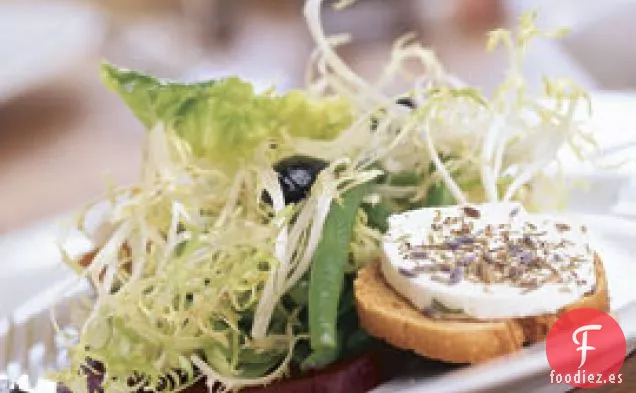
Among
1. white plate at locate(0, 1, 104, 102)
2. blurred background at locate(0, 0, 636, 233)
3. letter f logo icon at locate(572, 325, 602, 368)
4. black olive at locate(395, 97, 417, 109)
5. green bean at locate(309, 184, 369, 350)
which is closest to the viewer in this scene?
letter f logo icon at locate(572, 325, 602, 368)

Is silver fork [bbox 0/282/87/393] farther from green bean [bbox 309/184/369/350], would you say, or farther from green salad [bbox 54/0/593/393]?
green bean [bbox 309/184/369/350]

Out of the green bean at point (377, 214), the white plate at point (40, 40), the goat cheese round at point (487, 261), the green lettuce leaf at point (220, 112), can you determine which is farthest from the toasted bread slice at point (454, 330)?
the white plate at point (40, 40)

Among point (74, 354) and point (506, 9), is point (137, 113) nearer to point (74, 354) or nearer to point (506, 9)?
point (74, 354)

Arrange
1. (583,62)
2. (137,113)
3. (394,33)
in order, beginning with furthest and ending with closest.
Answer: (394,33)
(583,62)
(137,113)

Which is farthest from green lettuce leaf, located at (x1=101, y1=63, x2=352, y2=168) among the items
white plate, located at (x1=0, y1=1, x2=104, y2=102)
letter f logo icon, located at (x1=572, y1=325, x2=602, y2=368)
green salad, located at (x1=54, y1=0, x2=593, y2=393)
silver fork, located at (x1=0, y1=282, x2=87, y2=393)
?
white plate, located at (x1=0, y1=1, x2=104, y2=102)

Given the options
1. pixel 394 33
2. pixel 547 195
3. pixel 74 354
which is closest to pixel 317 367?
pixel 74 354

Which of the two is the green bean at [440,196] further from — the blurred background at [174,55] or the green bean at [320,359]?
the blurred background at [174,55]

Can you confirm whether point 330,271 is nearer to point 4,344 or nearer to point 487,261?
point 487,261
